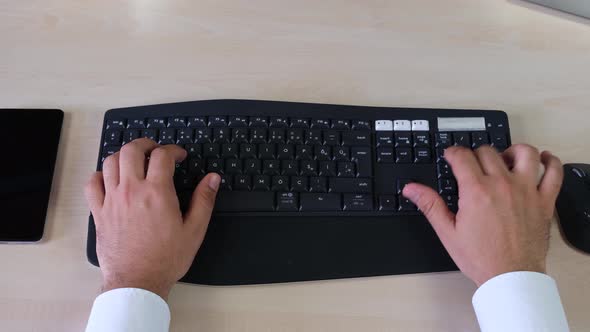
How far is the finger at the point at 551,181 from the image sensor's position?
513 millimetres

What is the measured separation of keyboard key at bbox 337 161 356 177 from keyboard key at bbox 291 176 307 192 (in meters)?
0.05

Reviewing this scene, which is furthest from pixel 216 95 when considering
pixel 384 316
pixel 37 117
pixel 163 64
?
pixel 384 316

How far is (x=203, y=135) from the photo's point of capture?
1.78ft

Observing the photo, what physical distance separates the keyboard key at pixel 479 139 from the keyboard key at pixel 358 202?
0.51ft

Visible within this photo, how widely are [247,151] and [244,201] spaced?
0.06 metres

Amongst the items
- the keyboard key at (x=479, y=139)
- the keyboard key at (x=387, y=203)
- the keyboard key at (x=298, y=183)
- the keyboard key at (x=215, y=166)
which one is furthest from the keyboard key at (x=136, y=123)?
the keyboard key at (x=479, y=139)

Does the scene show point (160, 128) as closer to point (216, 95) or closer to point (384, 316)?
point (216, 95)

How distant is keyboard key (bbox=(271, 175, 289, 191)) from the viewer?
1.72 feet

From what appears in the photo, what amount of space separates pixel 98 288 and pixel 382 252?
337mm

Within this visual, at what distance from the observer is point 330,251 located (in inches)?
20.1

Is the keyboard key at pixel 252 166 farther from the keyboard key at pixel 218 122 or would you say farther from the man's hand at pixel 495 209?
the man's hand at pixel 495 209

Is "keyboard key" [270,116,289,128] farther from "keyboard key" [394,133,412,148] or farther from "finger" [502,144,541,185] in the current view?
"finger" [502,144,541,185]

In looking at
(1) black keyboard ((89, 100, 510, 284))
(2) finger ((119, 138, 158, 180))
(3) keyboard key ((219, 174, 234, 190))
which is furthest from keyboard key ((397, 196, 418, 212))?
(2) finger ((119, 138, 158, 180))

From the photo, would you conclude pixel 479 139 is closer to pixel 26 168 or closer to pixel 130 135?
pixel 130 135
